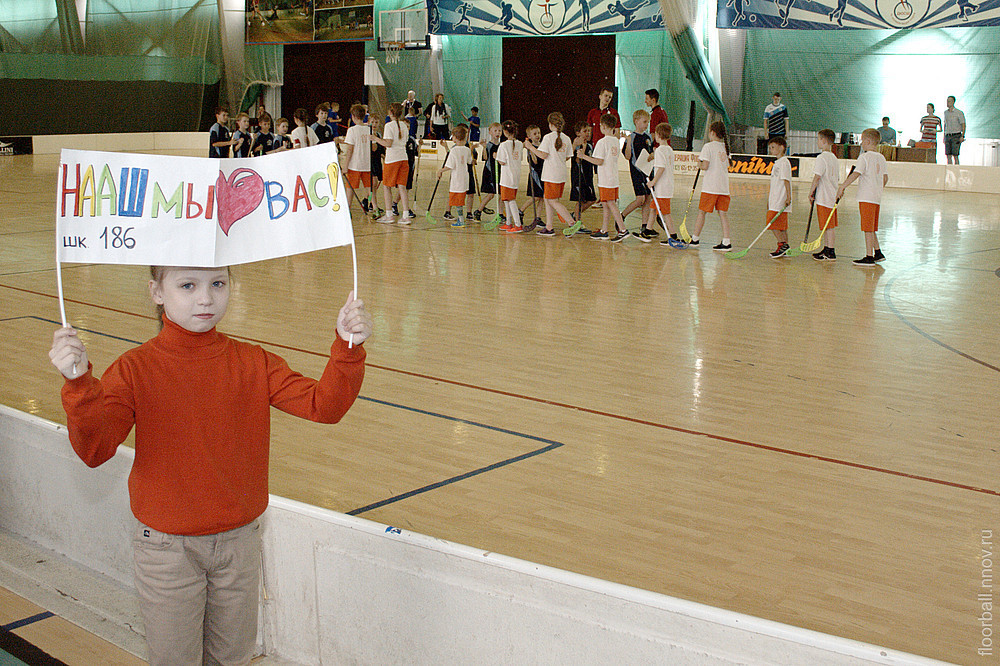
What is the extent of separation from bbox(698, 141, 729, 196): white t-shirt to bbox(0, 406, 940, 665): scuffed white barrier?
8598mm

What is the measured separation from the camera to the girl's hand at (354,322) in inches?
81.7

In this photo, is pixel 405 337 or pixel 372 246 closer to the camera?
pixel 405 337

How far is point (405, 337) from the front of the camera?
22.2 feet

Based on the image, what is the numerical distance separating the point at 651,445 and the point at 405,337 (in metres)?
2.57

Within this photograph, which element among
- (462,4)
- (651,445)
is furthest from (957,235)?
(462,4)

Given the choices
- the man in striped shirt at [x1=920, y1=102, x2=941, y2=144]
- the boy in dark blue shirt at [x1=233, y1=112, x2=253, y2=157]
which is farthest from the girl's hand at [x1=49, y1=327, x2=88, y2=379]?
the man in striped shirt at [x1=920, y1=102, x2=941, y2=144]

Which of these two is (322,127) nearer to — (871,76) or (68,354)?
(68,354)

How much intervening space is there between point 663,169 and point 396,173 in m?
3.55

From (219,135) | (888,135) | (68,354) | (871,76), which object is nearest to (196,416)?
(68,354)

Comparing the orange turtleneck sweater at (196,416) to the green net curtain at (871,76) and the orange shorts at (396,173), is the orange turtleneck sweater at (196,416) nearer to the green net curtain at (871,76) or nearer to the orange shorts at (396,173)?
the orange shorts at (396,173)

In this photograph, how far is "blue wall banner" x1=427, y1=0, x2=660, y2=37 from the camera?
2262 cm

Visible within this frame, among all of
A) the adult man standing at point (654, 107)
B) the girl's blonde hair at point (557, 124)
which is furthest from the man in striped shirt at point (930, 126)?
the girl's blonde hair at point (557, 124)

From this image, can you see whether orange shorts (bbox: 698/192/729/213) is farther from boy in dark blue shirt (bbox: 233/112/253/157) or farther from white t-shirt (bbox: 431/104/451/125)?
white t-shirt (bbox: 431/104/451/125)

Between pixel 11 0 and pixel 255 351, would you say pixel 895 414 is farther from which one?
pixel 11 0
